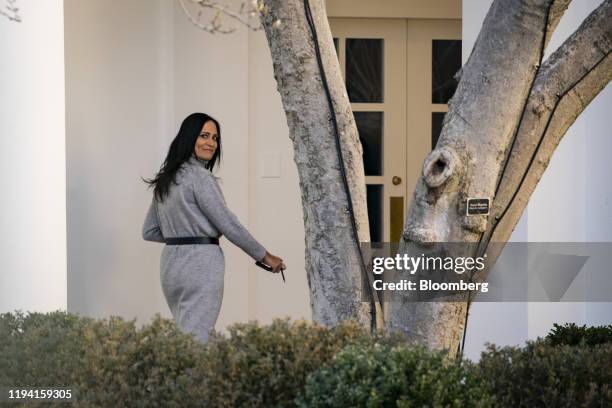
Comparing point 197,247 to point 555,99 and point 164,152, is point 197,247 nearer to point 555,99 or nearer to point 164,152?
point 164,152

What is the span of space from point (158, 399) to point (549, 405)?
1.37 m

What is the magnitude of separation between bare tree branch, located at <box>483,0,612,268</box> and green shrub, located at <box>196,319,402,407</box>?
878 mm

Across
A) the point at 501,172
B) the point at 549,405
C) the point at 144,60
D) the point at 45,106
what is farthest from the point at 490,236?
the point at 144,60

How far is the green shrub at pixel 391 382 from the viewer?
11.5 feet

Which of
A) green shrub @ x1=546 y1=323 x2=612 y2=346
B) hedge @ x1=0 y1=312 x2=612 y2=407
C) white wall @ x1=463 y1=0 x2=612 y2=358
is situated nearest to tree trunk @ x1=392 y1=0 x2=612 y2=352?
hedge @ x1=0 y1=312 x2=612 y2=407

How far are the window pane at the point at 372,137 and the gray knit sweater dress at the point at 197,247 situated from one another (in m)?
2.93

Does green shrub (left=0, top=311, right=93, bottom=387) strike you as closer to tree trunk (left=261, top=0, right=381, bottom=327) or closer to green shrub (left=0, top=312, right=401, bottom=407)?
green shrub (left=0, top=312, right=401, bottom=407)

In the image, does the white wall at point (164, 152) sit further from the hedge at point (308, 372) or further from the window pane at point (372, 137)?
the hedge at point (308, 372)

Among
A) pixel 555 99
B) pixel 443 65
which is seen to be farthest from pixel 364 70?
pixel 555 99

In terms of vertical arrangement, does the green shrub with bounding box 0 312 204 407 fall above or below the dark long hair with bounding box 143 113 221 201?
below

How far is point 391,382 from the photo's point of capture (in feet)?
11.5

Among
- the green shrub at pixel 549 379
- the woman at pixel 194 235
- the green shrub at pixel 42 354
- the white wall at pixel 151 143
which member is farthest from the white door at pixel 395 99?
the green shrub at pixel 549 379

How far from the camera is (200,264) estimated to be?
5797 mm

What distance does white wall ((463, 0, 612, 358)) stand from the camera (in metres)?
6.66
